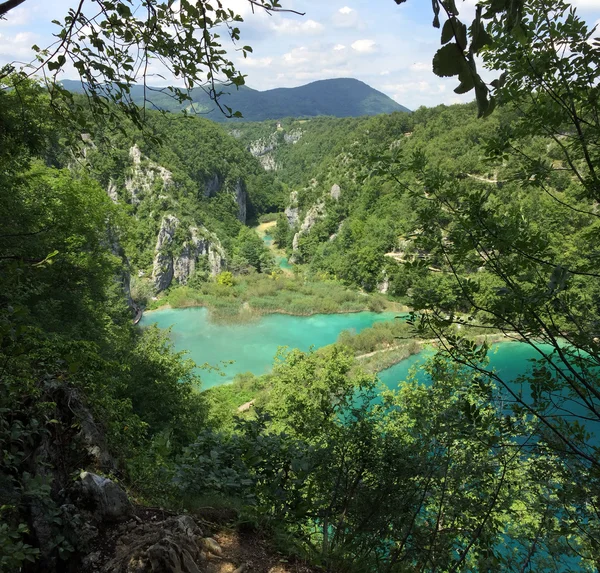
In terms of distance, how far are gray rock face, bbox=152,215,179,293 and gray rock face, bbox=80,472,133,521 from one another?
35793 millimetres

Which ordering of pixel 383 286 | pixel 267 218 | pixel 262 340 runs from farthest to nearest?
pixel 267 218, pixel 383 286, pixel 262 340

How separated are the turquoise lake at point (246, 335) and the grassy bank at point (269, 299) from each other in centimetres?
79

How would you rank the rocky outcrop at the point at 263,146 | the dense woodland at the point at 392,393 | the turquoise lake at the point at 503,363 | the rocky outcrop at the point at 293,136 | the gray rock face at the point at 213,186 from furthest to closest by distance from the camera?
the rocky outcrop at the point at 263,146
the rocky outcrop at the point at 293,136
the gray rock face at the point at 213,186
the turquoise lake at the point at 503,363
the dense woodland at the point at 392,393

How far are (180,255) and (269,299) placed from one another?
12.0m

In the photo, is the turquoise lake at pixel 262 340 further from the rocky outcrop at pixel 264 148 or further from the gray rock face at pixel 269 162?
the rocky outcrop at pixel 264 148

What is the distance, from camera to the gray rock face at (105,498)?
7.98 ft

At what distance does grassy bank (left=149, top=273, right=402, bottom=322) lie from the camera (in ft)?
104

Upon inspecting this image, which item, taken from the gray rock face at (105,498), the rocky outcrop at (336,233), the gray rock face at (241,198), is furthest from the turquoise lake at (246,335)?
the gray rock face at (241,198)

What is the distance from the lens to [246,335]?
2727cm

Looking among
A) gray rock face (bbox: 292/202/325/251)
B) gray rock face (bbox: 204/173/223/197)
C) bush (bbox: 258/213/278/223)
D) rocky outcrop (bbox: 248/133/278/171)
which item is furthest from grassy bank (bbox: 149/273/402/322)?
rocky outcrop (bbox: 248/133/278/171)

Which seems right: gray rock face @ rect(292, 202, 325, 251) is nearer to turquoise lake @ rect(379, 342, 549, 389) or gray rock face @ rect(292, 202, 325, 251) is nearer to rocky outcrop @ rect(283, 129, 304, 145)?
turquoise lake @ rect(379, 342, 549, 389)

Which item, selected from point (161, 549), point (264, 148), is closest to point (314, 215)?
point (161, 549)

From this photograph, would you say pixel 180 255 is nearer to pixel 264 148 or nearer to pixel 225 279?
pixel 225 279

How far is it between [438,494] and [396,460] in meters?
0.53
